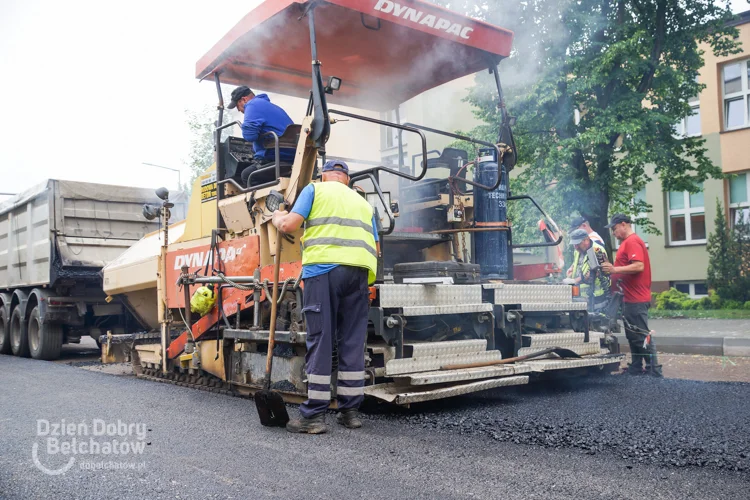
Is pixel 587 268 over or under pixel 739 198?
under

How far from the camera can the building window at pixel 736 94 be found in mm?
15883

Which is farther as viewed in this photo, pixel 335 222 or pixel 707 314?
pixel 707 314

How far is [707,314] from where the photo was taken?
13.2 metres

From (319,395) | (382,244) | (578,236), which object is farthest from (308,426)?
(578,236)

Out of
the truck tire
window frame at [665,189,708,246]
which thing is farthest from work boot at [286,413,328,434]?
window frame at [665,189,708,246]

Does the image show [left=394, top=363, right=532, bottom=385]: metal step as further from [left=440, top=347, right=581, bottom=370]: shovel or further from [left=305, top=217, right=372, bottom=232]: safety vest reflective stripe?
[left=305, top=217, right=372, bottom=232]: safety vest reflective stripe

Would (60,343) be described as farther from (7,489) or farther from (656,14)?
(656,14)

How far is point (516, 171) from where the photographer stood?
14141mm

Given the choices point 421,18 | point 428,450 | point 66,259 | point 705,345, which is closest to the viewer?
point 428,450

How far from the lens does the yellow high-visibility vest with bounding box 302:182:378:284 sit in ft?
14.0

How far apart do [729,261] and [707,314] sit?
2.14 meters

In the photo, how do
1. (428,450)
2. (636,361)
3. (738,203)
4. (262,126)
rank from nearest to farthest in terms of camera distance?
(428,450) → (262,126) → (636,361) → (738,203)

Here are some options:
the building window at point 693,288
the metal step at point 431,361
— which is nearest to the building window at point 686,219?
the building window at point 693,288

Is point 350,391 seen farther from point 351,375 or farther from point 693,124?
point 693,124
